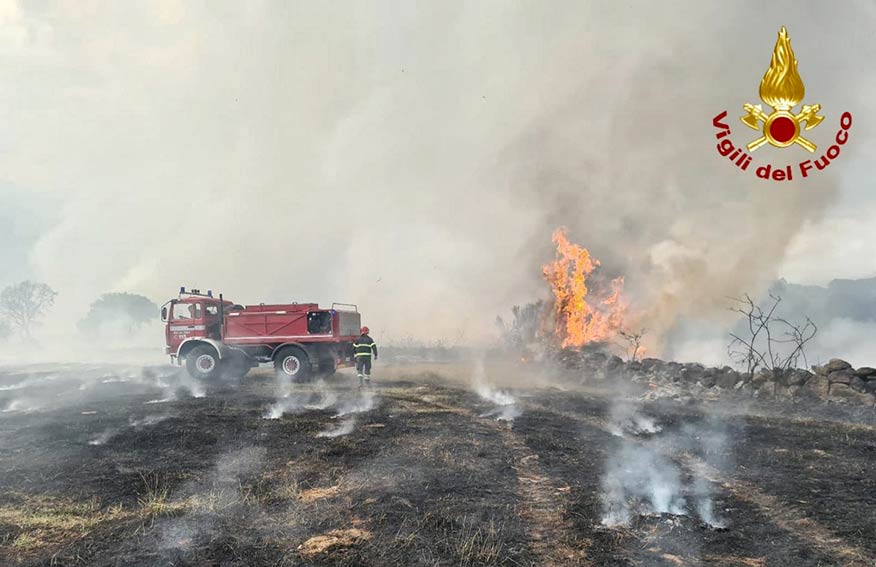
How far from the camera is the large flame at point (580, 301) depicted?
28573mm

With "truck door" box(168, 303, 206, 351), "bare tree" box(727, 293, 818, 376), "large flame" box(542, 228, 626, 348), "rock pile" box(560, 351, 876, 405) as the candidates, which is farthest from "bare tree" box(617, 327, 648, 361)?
"truck door" box(168, 303, 206, 351)

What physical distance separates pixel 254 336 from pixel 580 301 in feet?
55.9

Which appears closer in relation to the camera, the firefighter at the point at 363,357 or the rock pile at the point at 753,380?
the rock pile at the point at 753,380

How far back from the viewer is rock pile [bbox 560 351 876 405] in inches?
547

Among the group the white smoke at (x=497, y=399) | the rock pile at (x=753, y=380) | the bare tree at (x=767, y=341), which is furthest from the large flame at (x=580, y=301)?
the white smoke at (x=497, y=399)

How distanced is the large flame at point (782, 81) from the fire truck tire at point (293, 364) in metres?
16.5

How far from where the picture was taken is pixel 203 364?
1972cm

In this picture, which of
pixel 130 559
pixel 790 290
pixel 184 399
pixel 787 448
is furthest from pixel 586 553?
pixel 790 290

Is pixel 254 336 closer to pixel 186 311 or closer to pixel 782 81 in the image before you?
pixel 186 311

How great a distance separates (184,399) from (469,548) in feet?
41.8

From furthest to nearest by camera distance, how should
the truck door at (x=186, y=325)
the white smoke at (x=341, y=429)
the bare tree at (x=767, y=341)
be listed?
the truck door at (x=186, y=325) < the bare tree at (x=767, y=341) < the white smoke at (x=341, y=429)

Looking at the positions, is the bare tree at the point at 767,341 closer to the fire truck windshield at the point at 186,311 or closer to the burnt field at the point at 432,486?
the burnt field at the point at 432,486

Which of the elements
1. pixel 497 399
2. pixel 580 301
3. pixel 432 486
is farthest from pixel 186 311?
pixel 580 301

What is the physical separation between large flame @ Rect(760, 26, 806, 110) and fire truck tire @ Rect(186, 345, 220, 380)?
751 inches
